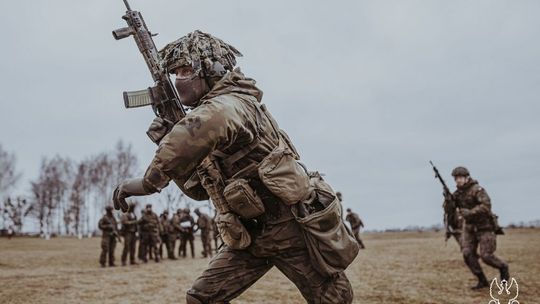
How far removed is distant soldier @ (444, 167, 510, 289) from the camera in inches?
340

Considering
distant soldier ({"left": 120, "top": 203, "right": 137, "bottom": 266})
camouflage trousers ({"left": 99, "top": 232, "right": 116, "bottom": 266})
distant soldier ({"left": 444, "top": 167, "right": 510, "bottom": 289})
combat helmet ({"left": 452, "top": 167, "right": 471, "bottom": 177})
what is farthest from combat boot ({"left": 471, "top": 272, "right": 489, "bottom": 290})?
camouflage trousers ({"left": 99, "top": 232, "right": 116, "bottom": 266})

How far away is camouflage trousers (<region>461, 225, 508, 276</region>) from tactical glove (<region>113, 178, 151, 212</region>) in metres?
7.41

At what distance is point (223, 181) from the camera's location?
3.10 meters

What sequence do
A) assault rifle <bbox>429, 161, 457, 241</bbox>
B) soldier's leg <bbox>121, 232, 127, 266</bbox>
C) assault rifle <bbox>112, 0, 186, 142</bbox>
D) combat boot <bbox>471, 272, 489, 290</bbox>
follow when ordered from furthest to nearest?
soldier's leg <bbox>121, 232, 127, 266</bbox> < assault rifle <bbox>429, 161, 457, 241</bbox> < combat boot <bbox>471, 272, 489, 290</bbox> < assault rifle <bbox>112, 0, 186, 142</bbox>

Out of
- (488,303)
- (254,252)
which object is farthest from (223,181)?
(488,303)

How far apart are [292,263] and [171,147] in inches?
45.8

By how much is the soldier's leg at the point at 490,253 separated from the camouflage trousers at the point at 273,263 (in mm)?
6431

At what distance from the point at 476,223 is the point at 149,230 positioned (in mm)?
11904

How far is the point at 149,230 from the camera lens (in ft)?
57.6

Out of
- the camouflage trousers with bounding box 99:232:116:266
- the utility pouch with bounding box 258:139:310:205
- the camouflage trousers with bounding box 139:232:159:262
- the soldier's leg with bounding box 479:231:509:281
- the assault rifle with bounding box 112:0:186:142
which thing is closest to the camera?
the utility pouch with bounding box 258:139:310:205

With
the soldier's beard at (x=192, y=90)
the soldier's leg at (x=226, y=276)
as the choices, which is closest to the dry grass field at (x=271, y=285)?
the soldier's leg at (x=226, y=276)

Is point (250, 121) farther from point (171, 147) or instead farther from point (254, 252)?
point (254, 252)

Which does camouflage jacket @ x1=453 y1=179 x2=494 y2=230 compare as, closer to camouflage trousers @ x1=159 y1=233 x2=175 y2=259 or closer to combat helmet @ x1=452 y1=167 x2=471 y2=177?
combat helmet @ x1=452 y1=167 x2=471 y2=177

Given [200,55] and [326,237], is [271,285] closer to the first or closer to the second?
[326,237]
